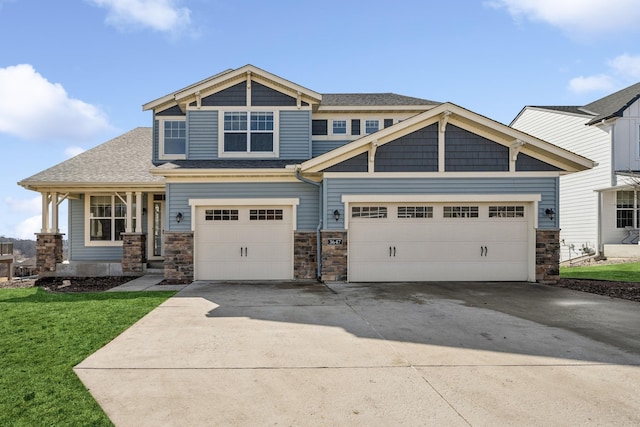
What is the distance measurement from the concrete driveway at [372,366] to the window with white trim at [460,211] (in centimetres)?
379

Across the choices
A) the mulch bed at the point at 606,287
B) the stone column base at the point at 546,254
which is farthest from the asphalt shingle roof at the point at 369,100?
the mulch bed at the point at 606,287

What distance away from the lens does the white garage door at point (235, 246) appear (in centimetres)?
1224

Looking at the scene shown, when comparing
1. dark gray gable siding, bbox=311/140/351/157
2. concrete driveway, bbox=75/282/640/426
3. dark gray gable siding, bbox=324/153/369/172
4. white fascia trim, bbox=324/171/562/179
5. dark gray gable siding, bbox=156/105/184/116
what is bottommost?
concrete driveway, bbox=75/282/640/426

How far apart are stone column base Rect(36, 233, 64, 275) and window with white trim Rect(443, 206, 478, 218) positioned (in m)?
13.5

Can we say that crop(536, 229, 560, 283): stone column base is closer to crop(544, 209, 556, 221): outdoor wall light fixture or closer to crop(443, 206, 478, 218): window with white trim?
crop(544, 209, 556, 221): outdoor wall light fixture

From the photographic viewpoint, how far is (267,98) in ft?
45.1

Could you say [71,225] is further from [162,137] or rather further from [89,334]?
[89,334]

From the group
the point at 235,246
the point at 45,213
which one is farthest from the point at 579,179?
the point at 45,213

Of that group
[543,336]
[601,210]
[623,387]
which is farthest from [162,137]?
[601,210]

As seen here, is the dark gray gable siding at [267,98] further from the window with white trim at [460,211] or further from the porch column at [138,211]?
the window with white trim at [460,211]

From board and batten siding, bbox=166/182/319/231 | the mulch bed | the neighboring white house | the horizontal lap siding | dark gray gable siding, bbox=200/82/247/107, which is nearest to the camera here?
the mulch bed

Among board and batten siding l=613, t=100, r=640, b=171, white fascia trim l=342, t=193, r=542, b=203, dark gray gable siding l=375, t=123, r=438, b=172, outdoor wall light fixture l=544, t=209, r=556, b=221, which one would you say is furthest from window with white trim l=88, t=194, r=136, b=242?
board and batten siding l=613, t=100, r=640, b=171

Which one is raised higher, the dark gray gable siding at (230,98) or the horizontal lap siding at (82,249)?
the dark gray gable siding at (230,98)

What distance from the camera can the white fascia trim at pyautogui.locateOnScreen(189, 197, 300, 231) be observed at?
1210 centimetres
